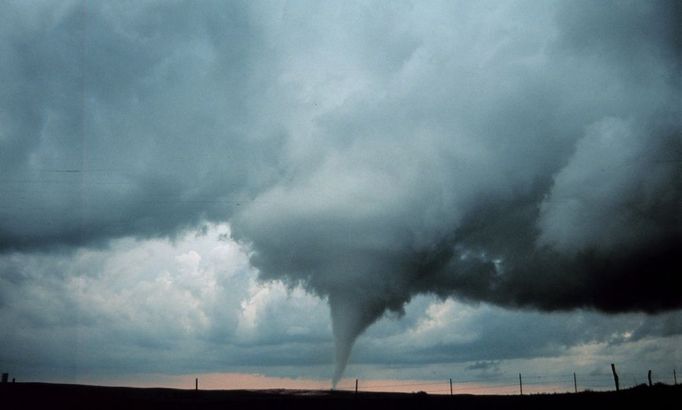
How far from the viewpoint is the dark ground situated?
37.0 meters

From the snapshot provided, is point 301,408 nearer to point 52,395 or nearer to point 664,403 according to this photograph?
point 52,395

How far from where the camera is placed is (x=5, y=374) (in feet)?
155

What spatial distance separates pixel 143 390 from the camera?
43.2 m

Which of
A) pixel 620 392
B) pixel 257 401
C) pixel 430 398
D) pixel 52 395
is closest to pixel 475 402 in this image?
pixel 430 398

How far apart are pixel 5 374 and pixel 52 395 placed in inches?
458

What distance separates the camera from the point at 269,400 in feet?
131

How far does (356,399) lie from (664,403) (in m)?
22.1

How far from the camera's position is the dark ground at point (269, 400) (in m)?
37.0

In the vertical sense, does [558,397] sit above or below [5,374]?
below

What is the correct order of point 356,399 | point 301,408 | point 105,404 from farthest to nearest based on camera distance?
1. point 356,399
2. point 301,408
3. point 105,404

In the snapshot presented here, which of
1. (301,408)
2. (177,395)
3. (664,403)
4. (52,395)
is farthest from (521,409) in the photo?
(52,395)

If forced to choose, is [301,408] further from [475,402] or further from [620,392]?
[620,392]

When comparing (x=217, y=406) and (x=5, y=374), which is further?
(x=5, y=374)

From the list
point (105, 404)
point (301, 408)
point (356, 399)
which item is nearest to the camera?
point (105, 404)
